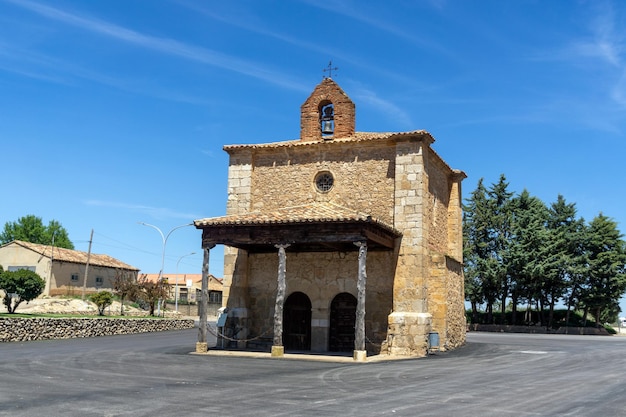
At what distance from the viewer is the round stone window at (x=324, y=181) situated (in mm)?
23734

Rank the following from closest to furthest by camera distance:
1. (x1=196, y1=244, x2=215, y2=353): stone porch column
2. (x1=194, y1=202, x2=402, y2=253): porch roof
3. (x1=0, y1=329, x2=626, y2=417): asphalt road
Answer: (x1=0, y1=329, x2=626, y2=417): asphalt road, (x1=194, y1=202, x2=402, y2=253): porch roof, (x1=196, y1=244, x2=215, y2=353): stone porch column

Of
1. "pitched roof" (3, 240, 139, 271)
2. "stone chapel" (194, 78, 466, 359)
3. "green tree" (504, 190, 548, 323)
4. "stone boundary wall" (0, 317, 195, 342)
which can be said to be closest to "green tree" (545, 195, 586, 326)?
"green tree" (504, 190, 548, 323)

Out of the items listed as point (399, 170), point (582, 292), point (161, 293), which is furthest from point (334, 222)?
point (582, 292)

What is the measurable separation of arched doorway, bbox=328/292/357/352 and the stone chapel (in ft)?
0.12

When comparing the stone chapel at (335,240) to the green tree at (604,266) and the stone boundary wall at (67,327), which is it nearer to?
the stone boundary wall at (67,327)

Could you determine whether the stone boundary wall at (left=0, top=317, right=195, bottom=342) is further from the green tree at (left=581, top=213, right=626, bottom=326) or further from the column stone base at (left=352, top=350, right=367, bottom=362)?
the green tree at (left=581, top=213, right=626, bottom=326)

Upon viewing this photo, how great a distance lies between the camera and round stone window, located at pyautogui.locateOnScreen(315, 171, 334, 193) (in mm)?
23734

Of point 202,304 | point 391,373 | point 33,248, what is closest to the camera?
point 391,373

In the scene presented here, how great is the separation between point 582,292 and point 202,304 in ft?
114

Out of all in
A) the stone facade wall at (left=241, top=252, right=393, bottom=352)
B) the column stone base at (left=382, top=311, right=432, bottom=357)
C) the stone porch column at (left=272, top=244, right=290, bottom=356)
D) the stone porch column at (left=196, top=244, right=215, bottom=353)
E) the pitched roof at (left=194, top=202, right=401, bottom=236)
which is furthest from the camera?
the stone facade wall at (left=241, top=252, right=393, bottom=352)

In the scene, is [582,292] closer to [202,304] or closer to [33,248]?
[202,304]

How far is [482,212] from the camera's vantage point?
49.2 m

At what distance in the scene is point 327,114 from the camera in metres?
24.8

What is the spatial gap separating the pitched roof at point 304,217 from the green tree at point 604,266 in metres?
29.9
